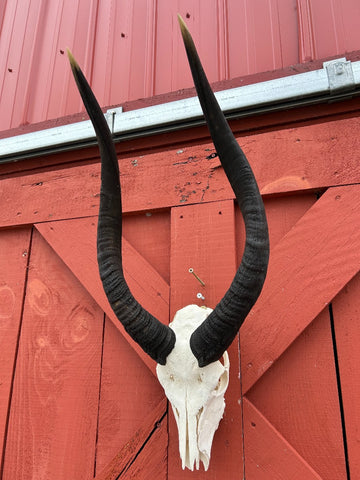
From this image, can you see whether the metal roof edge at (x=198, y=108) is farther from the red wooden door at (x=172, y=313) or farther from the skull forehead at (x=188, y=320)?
the skull forehead at (x=188, y=320)

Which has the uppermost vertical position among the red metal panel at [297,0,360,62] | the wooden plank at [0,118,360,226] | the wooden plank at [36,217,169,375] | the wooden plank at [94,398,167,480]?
the red metal panel at [297,0,360,62]

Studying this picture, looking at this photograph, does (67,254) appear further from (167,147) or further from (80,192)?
(167,147)

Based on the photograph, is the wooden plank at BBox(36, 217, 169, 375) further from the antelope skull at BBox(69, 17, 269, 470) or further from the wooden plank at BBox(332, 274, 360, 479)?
the wooden plank at BBox(332, 274, 360, 479)

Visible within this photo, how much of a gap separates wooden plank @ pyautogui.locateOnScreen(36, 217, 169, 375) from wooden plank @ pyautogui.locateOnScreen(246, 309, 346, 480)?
615 mm

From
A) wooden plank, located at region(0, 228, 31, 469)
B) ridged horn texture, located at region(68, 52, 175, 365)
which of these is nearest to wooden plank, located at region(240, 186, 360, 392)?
ridged horn texture, located at region(68, 52, 175, 365)

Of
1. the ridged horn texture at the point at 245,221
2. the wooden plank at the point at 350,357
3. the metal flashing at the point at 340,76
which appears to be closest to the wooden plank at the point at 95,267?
the ridged horn texture at the point at 245,221

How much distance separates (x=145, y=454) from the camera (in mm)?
1592

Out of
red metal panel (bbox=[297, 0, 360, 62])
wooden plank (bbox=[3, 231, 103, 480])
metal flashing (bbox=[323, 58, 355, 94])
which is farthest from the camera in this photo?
red metal panel (bbox=[297, 0, 360, 62])

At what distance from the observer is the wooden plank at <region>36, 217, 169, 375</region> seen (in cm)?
177

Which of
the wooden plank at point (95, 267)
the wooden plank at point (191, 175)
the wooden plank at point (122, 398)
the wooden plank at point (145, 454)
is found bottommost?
the wooden plank at point (145, 454)

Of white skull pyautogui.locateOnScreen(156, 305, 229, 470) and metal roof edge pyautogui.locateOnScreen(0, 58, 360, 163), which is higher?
metal roof edge pyautogui.locateOnScreen(0, 58, 360, 163)

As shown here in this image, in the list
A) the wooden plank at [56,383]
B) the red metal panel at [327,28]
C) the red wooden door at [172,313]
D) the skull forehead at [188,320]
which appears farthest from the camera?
the red metal panel at [327,28]

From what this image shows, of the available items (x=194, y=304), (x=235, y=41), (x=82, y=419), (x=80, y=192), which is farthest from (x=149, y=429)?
(x=235, y=41)

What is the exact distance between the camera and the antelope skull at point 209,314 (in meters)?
1.00
